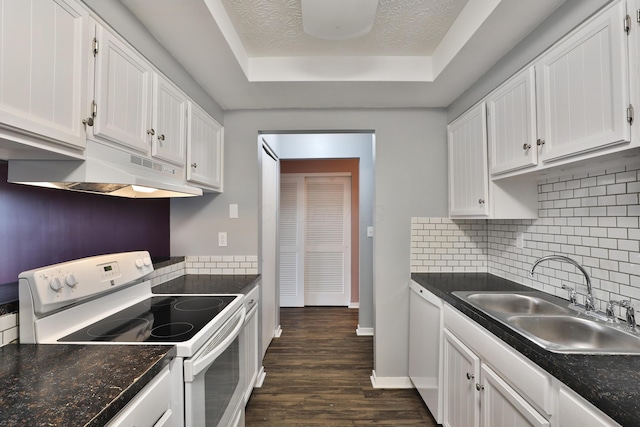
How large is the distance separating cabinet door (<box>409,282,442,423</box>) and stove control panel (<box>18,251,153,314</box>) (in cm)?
177

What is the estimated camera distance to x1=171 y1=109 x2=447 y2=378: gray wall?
2.37 m

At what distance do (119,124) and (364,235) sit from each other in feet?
9.16

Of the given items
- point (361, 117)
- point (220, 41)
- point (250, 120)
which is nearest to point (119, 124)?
point (220, 41)

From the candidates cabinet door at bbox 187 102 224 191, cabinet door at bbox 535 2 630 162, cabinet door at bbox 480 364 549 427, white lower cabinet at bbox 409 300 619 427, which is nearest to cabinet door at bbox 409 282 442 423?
white lower cabinet at bbox 409 300 619 427

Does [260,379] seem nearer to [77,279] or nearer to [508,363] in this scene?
[77,279]

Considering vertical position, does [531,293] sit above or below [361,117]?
below

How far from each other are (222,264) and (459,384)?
1801mm

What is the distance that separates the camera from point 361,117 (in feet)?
7.88

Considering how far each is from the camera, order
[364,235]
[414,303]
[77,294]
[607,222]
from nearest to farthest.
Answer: [77,294] < [607,222] < [414,303] < [364,235]

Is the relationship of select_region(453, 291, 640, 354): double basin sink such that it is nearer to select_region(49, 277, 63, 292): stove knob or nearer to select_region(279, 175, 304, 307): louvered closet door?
select_region(49, 277, 63, 292): stove knob

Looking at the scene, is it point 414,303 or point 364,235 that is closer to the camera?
point 414,303

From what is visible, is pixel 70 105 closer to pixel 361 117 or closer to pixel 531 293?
pixel 361 117

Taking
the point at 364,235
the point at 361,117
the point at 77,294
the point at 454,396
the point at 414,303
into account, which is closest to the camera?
the point at 77,294

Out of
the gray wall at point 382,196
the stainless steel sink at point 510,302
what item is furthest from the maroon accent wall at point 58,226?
the stainless steel sink at point 510,302
